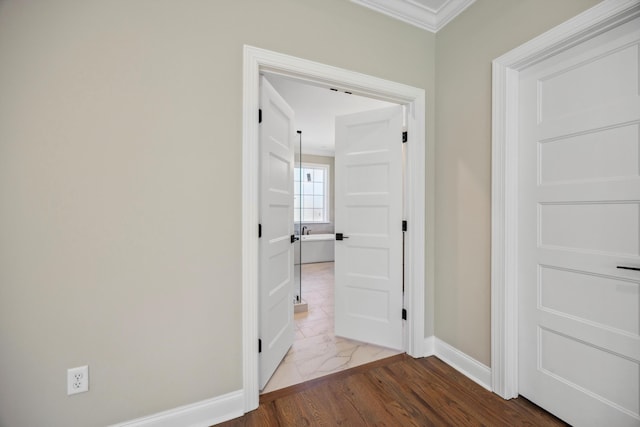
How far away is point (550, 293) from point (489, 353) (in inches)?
22.8

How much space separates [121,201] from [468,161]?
2203mm

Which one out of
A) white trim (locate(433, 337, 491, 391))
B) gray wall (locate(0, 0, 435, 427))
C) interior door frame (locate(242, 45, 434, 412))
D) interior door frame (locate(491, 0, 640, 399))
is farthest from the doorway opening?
interior door frame (locate(491, 0, 640, 399))

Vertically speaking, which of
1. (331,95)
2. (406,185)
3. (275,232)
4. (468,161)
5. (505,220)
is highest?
(331,95)

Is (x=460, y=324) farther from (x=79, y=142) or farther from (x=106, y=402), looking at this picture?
(x=79, y=142)

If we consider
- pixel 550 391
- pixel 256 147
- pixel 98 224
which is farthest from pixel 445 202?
pixel 98 224

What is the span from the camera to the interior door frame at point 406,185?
1642 mm

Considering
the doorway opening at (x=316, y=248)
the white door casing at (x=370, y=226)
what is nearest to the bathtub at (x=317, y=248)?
the doorway opening at (x=316, y=248)

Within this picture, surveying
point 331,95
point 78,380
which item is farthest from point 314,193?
point 78,380

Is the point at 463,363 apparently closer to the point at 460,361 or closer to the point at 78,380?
the point at 460,361

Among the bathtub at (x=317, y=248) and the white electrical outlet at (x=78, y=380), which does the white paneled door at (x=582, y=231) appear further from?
the bathtub at (x=317, y=248)

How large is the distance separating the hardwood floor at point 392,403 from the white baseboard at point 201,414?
0.06 metres

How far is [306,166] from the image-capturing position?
7.02 m

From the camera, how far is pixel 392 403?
1.71 metres

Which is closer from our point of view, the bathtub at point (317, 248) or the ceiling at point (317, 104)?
the ceiling at point (317, 104)
